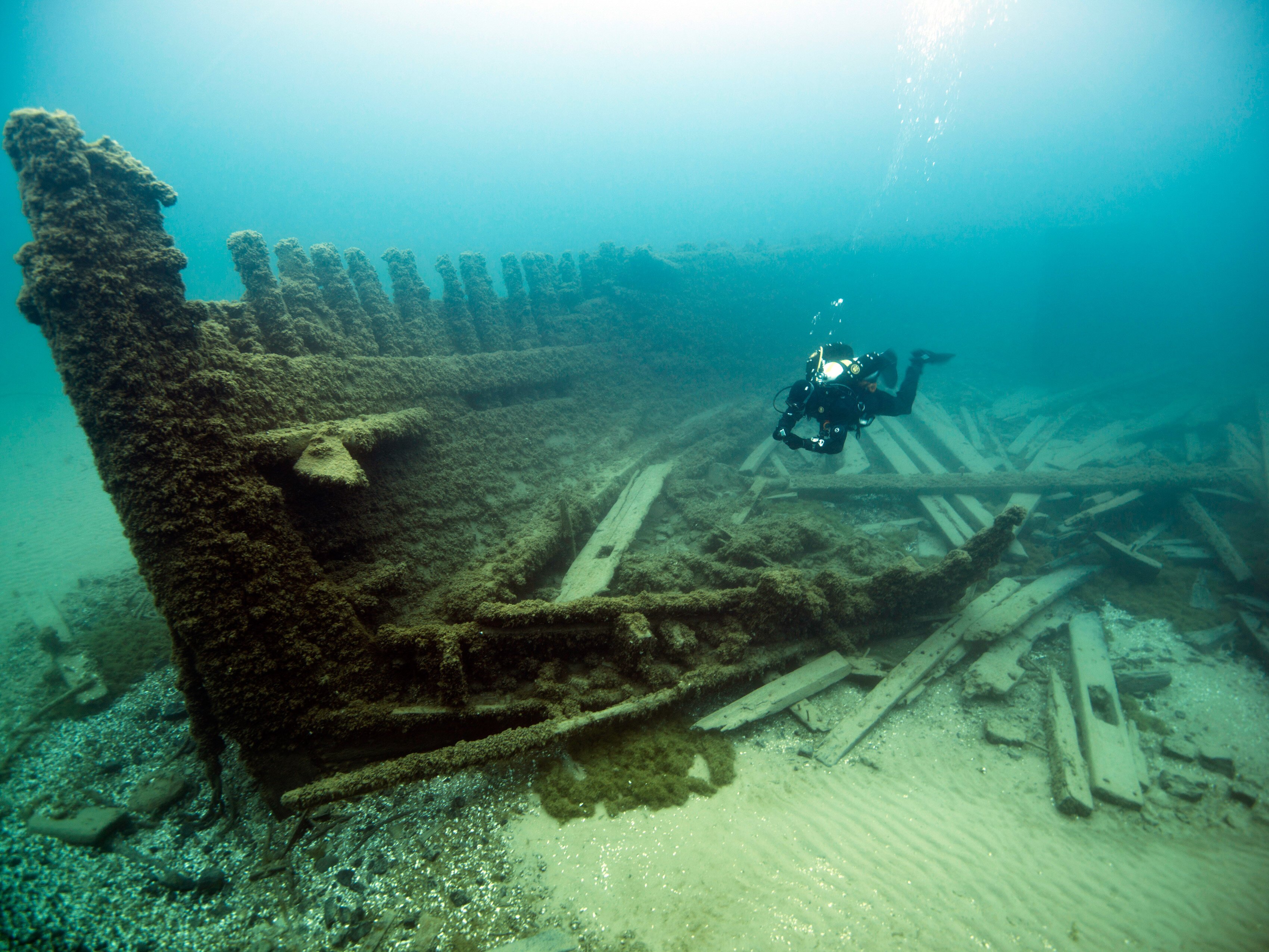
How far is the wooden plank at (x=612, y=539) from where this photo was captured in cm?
500

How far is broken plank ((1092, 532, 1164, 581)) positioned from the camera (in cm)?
654

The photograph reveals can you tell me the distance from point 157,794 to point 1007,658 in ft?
26.2

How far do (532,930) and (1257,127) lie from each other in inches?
4938

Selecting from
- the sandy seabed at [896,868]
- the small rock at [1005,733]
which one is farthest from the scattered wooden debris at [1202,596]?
the small rock at [1005,733]

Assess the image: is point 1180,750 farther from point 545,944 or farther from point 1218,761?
point 545,944

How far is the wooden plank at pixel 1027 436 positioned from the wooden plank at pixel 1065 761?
8.69m

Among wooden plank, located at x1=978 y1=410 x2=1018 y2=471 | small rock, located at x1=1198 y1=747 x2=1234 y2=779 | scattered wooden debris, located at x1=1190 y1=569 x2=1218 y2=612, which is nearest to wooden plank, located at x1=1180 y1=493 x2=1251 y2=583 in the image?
scattered wooden debris, located at x1=1190 y1=569 x2=1218 y2=612

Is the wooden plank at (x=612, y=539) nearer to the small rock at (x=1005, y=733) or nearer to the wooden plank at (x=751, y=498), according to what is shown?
the wooden plank at (x=751, y=498)

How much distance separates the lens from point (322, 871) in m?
3.16

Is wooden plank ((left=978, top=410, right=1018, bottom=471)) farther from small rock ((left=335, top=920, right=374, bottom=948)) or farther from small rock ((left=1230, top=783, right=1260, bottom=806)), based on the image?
small rock ((left=335, top=920, right=374, bottom=948))

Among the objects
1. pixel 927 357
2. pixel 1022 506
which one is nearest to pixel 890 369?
pixel 927 357

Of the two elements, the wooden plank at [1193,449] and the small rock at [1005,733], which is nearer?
the small rock at [1005,733]

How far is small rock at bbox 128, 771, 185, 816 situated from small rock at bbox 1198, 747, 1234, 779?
8658 millimetres

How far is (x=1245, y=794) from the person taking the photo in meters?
3.78
